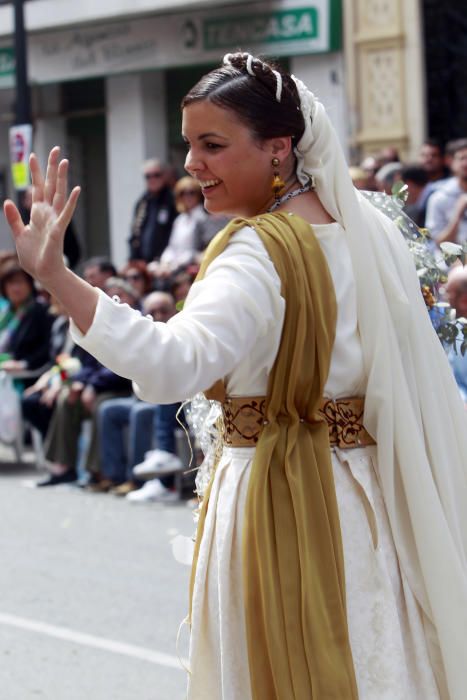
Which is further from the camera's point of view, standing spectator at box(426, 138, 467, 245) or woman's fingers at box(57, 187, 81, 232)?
standing spectator at box(426, 138, 467, 245)

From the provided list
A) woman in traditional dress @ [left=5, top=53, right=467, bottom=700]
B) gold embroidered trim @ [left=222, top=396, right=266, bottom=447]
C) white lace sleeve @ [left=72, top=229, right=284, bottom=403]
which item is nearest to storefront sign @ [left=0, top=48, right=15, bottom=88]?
woman in traditional dress @ [left=5, top=53, right=467, bottom=700]

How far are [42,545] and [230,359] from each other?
5701 mm

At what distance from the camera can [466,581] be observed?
10.4 feet

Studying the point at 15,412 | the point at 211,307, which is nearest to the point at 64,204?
the point at 211,307

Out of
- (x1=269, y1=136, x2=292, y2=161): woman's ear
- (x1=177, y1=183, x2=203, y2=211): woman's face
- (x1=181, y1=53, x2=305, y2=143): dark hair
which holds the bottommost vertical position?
(x1=177, y1=183, x2=203, y2=211): woman's face

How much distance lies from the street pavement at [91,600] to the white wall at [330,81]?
7.00 m

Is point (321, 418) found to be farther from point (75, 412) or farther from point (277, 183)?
point (75, 412)

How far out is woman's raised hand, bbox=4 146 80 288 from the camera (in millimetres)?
2828

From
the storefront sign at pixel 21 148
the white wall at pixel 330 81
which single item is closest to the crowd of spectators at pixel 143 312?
the storefront sign at pixel 21 148

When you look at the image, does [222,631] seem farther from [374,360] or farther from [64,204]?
[64,204]

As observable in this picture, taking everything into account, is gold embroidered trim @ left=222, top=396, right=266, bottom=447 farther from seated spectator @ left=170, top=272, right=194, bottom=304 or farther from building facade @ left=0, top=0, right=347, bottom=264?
building facade @ left=0, top=0, right=347, bottom=264

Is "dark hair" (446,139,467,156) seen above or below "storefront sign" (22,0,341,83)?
below

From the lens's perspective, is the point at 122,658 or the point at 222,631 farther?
the point at 122,658

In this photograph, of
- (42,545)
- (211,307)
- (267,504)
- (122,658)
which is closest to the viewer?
(211,307)
